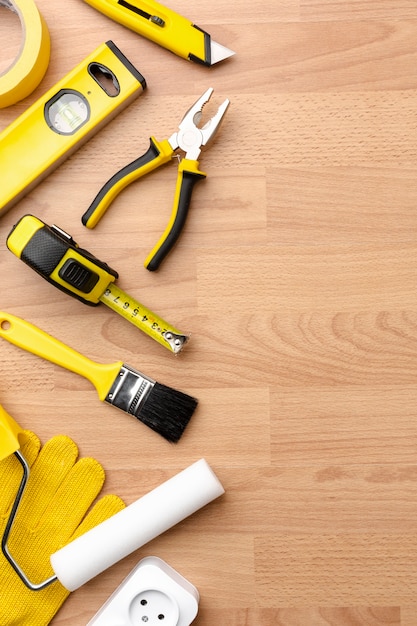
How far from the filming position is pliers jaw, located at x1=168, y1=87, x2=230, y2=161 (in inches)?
33.1

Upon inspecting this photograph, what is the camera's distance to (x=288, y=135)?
872 mm

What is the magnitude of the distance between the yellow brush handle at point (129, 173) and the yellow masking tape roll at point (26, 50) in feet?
0.52

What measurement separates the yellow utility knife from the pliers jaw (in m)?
0.05

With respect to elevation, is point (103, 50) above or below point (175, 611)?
above

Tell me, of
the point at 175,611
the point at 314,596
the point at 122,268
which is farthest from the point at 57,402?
the point at 314,596

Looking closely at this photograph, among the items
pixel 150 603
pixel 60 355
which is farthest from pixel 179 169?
pixel 150 603

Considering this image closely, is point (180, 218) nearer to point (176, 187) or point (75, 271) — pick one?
point (176, 187)

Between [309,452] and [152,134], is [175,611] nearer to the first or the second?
[309,452]

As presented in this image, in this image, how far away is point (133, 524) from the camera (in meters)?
0.84

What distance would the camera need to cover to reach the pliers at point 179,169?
84 cm

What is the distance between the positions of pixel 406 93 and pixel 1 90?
50 centimetres

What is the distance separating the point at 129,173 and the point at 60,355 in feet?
0.80

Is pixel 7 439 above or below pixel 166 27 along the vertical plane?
below

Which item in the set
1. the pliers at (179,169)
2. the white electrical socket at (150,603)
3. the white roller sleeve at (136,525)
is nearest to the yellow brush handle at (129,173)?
the pliers at (179,169)
